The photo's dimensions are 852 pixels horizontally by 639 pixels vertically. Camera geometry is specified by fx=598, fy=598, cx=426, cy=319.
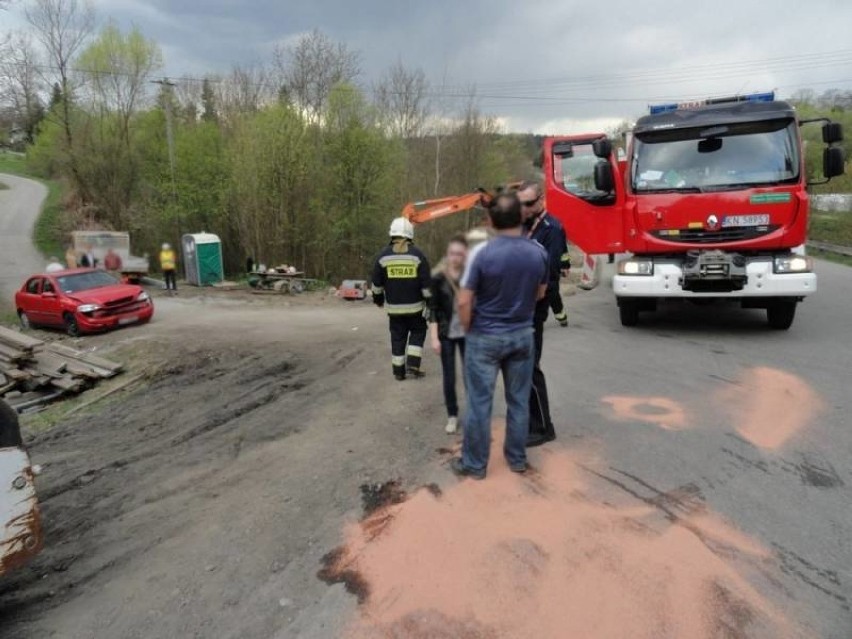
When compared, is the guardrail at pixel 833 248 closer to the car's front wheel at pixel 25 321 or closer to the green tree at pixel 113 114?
the car's front wheel at pixel 25 321

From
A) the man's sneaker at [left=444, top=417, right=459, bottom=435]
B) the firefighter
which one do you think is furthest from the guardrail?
the man's sneaker at [left=444, top=417, right=459, bottom=435]

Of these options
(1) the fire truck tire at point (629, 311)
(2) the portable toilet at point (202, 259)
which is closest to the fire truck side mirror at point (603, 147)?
(1) the fire truck tire at point (629, 311)

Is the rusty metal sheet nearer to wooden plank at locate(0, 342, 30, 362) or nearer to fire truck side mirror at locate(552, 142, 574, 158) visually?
wooden plank at locate(0, 342, 30, 362)

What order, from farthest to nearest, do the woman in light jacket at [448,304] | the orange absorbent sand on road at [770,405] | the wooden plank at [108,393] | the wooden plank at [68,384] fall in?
the wooden plank at [68,384], the wooden plank at [108,393], the orange absorbent sand on road at [770,405], the woman in light jacket at [448,304]

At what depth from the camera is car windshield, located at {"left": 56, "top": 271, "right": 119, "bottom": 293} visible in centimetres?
1463

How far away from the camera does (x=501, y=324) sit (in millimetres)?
4051

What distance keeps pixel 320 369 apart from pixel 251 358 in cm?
184

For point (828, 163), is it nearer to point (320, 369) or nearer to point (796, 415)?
point (796, 415)

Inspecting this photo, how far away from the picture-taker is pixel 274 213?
28.8 m

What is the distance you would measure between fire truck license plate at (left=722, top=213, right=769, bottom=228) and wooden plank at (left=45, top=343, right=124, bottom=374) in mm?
9991

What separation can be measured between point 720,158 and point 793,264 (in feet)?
5.62

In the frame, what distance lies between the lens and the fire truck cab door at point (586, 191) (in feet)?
28.5

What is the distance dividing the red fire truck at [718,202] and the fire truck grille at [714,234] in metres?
0.01

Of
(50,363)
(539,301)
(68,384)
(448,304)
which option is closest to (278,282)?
(50,363)
